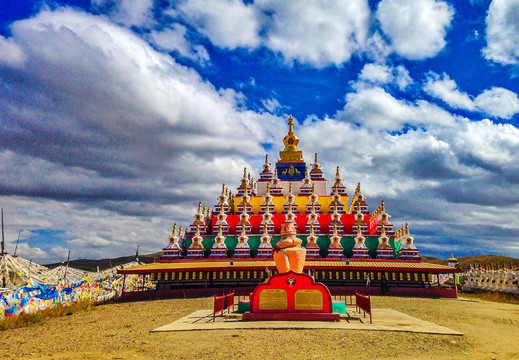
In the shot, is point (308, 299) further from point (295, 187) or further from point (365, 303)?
point (295, 187)

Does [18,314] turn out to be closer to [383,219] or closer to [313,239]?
[313,239]

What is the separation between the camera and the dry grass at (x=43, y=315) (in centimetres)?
1736

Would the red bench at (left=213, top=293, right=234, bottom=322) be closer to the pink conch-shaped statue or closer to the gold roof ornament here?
the pink conch-shaped statue

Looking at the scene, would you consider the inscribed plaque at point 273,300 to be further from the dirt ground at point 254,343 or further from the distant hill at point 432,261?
the distant hill at point 432,261

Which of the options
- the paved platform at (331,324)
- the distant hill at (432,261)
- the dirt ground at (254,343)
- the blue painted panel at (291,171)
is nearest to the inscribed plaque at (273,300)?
Answer: the paved platform at (331,324)

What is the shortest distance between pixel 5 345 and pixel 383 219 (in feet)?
97.2

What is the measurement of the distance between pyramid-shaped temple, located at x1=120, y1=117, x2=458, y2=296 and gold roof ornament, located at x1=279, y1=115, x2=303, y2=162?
5.08 meters

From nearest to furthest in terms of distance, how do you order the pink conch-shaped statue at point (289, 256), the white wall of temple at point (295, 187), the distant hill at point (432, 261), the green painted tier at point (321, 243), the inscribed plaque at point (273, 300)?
the inscribed plaque at point (273, 300) → the pink conch-shaped statue at point (289, 256) → the green painted tier at point (321, 243) → the white wall of temple at point (295, 187) → the distant hill at point (432, 261)

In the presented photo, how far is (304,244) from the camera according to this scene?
32656 millimetres

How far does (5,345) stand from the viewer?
12812 mm

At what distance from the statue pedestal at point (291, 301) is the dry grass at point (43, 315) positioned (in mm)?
11908

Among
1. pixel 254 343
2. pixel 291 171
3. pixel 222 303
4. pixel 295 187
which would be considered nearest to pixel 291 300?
pixel 222 303

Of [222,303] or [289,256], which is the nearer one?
[289,256]

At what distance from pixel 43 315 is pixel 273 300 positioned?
13682 millimetres
